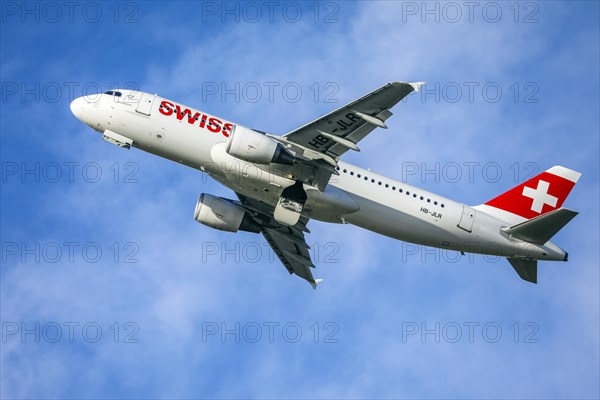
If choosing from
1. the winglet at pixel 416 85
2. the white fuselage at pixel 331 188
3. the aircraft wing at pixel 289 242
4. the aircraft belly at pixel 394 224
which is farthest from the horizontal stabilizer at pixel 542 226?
the aircraft wing at pixel 289 242

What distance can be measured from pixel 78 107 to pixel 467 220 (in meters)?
24.3

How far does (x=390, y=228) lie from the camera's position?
5062 centimetres

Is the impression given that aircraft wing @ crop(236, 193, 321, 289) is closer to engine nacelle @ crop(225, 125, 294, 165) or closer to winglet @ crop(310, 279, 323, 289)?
winglet @ crop(310, 279, 323, 289)

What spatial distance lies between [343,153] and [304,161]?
89.3 inches

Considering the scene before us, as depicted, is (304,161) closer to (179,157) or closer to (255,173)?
(255,173)

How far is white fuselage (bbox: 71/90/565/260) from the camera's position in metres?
48.7

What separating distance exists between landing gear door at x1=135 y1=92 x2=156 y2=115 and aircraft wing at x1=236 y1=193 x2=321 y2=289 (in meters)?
10.1

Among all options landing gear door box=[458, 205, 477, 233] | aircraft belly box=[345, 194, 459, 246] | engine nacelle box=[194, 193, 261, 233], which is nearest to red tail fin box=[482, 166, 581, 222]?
landing gear door box=[458, 205, 477, 233]

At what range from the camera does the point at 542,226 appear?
50.1 m

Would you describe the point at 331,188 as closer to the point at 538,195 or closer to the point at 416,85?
the point at 416,85

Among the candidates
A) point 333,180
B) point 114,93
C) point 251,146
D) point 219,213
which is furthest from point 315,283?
point 114,93

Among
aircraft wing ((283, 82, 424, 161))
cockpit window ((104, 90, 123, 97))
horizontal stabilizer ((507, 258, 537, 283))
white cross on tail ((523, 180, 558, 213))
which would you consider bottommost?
horizontal stabilizer ((507, 258, 537, 283))

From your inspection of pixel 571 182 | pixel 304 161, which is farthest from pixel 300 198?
pixel 571 182

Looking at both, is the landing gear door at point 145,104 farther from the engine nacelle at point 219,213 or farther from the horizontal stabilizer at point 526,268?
the horizontal stabilizer at point 526,268
